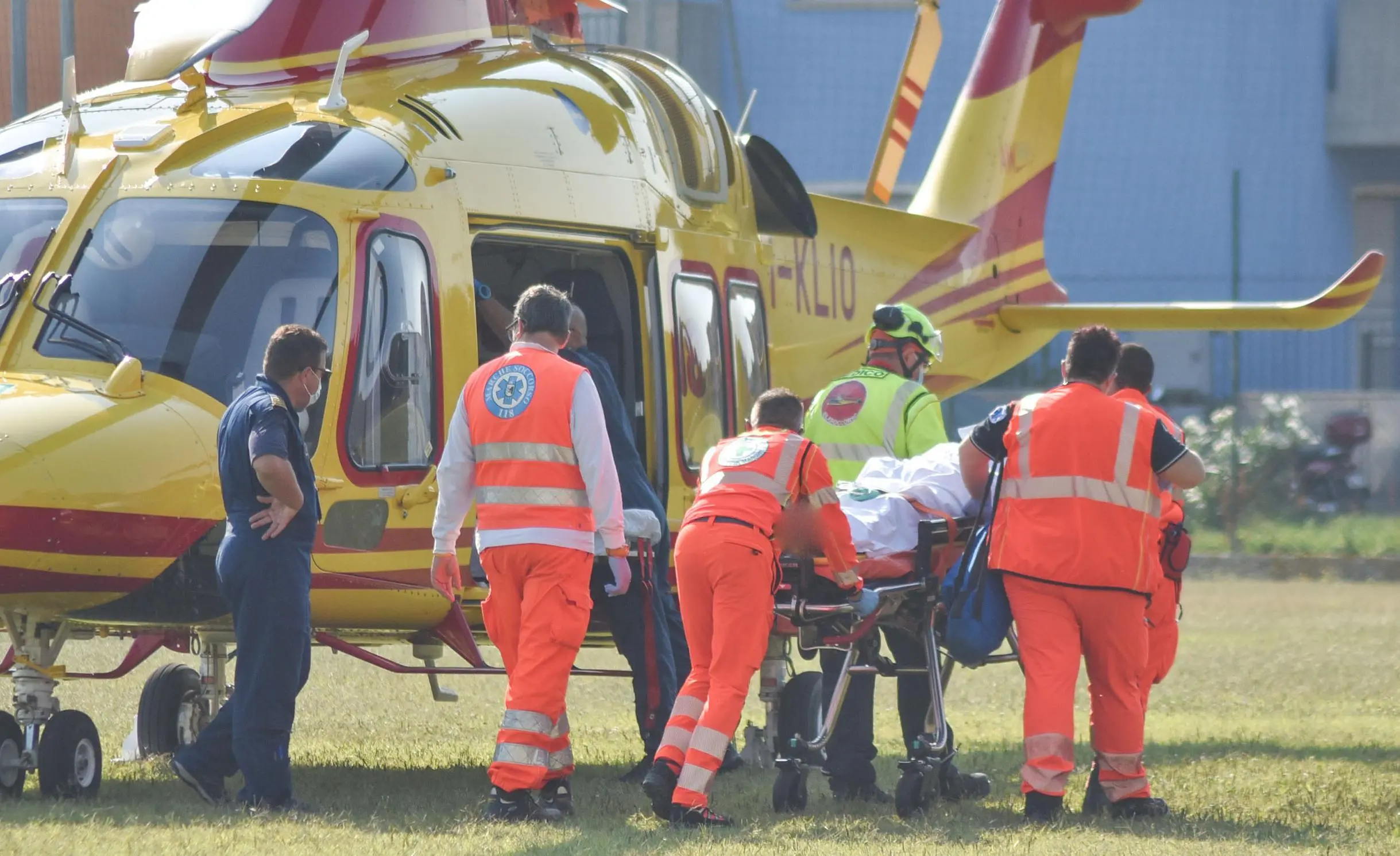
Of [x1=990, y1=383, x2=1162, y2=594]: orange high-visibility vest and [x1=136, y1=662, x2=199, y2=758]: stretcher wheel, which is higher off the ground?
[x1=990, y1=383, x2=1162, y2=594]: orange high-visibility vest

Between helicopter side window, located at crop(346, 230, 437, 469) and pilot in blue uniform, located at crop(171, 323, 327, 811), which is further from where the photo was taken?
helicopter side window, located at crop(346, 230, 437, 469)

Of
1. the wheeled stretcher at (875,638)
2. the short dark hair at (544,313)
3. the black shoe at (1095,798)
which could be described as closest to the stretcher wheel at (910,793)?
the wheeled stretcher at (875,638)

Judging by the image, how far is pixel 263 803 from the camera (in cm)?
654

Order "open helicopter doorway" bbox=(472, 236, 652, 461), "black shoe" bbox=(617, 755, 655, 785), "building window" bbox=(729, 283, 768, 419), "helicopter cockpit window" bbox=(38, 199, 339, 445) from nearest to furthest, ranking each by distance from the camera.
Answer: "helicopter cockpit window" bbox=(38, 199, 339, 445)
"black shoe" bbox=(617, 755, 655, 785)
"open helicopter doorway" bbox=(472, 236, 652, 461)
"building window" bbox=(729, 283, 768, 419)

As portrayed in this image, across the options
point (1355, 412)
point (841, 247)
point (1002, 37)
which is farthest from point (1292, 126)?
point (841, 247)

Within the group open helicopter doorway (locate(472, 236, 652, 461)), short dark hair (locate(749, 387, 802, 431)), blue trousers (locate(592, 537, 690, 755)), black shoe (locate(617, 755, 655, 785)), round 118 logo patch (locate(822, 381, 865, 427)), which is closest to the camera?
short dark hair (locate(749, 387, 802, 431))

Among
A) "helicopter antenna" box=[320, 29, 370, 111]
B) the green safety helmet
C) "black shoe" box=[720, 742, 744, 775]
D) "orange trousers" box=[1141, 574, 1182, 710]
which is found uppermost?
"helicopter antenna" box=[320, 29, 370, 111]

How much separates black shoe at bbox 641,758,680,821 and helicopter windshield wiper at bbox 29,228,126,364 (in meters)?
2.25

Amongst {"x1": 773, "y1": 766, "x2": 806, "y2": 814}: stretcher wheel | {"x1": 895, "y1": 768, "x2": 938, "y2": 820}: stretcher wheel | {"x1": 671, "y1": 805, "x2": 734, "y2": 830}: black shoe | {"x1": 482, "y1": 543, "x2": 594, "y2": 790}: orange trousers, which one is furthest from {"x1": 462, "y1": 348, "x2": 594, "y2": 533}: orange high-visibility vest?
{"x1": 895, "y1": 768, "x2": 938, "y2": 820}: stretcher wheel

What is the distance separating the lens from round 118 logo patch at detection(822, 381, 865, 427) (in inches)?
301

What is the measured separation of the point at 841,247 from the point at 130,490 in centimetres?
506

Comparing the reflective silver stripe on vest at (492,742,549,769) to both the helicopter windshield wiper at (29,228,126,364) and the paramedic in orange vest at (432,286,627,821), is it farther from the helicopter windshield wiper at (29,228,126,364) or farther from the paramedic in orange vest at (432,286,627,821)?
the helicopter windshield wiper at (29,228,126,364)

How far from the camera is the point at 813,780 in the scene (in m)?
8.32

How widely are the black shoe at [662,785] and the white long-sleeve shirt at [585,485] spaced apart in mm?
710
